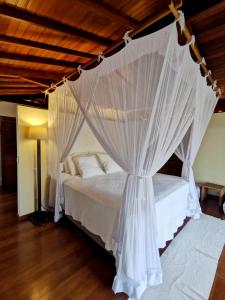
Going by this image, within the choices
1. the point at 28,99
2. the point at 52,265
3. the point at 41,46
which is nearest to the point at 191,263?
the point at 52,265

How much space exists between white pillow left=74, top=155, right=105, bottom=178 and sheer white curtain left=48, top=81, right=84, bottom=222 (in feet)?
1.47

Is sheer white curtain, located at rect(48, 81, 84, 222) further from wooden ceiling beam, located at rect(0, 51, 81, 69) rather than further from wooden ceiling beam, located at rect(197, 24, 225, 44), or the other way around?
wooden ceiling beam, located at rect(197, 24, 225, 44)

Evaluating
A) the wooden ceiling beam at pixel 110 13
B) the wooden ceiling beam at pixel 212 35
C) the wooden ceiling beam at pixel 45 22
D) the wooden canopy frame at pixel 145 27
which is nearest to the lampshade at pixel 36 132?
the wooden canopy frame at pixel 145 27

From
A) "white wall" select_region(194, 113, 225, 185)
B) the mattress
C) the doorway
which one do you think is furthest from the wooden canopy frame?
the doorway

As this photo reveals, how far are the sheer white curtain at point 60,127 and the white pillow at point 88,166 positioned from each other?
17.6 inches

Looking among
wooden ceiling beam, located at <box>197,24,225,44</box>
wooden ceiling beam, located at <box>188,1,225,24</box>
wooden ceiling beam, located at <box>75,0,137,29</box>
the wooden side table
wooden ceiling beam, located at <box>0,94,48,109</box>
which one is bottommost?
the wooden side table

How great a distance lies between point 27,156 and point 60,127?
0.92 m

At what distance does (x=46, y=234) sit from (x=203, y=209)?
10.2ft

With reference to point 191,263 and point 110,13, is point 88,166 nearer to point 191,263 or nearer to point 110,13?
point 191,263

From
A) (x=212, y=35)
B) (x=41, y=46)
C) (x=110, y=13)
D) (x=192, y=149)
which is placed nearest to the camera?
(x=110, y=13)

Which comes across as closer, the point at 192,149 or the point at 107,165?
the point at 192,149

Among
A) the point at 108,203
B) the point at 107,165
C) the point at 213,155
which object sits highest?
the point at 213,155

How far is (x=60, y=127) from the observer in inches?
112

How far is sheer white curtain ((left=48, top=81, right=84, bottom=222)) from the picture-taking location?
2541 millimetres
